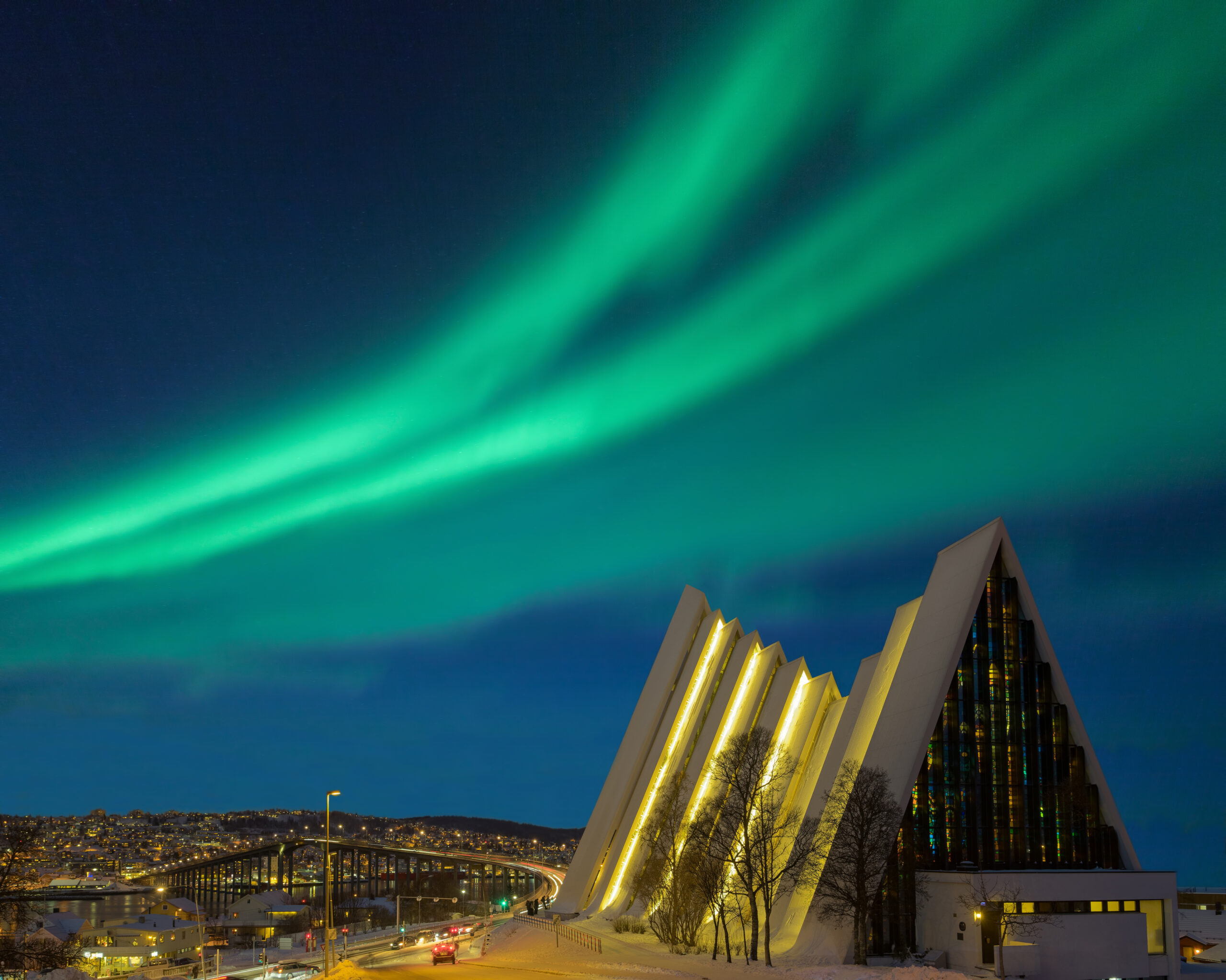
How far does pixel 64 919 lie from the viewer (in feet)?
295

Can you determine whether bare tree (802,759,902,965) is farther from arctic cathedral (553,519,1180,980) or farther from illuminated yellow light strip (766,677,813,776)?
illuminated yellow light strip (766,677,813,776)

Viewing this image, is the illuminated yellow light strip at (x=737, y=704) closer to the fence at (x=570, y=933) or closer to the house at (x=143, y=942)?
the fence at (x=570, y=933)

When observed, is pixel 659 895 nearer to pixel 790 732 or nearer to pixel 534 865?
pixel 790 732

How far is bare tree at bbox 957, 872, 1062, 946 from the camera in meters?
34.1

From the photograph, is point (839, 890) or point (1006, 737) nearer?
point (839, 890)

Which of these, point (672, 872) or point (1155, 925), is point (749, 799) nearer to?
point (672, 872)

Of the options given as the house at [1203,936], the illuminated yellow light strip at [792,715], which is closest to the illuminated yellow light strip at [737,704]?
the illuminated yellow light strip at [792,715]

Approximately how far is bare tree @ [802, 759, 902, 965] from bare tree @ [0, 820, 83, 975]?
2523cm

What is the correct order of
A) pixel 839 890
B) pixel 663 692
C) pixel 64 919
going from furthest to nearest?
pixel 64 919 → pixel 663 692 → pixel 839 890

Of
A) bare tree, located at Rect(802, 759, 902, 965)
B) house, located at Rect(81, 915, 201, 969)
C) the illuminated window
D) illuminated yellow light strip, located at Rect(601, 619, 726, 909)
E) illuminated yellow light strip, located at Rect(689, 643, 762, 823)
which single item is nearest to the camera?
bare tree, located at Rect(802, 759, 902, 965)

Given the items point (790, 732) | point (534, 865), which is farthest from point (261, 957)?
point (534, 865)

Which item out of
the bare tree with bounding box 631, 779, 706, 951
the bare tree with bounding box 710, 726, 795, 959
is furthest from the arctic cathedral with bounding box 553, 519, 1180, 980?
the bare tree with bounding box 631, 779, 706, 951

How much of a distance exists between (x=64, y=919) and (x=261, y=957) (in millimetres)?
36529

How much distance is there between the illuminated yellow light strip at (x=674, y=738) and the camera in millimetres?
64875
